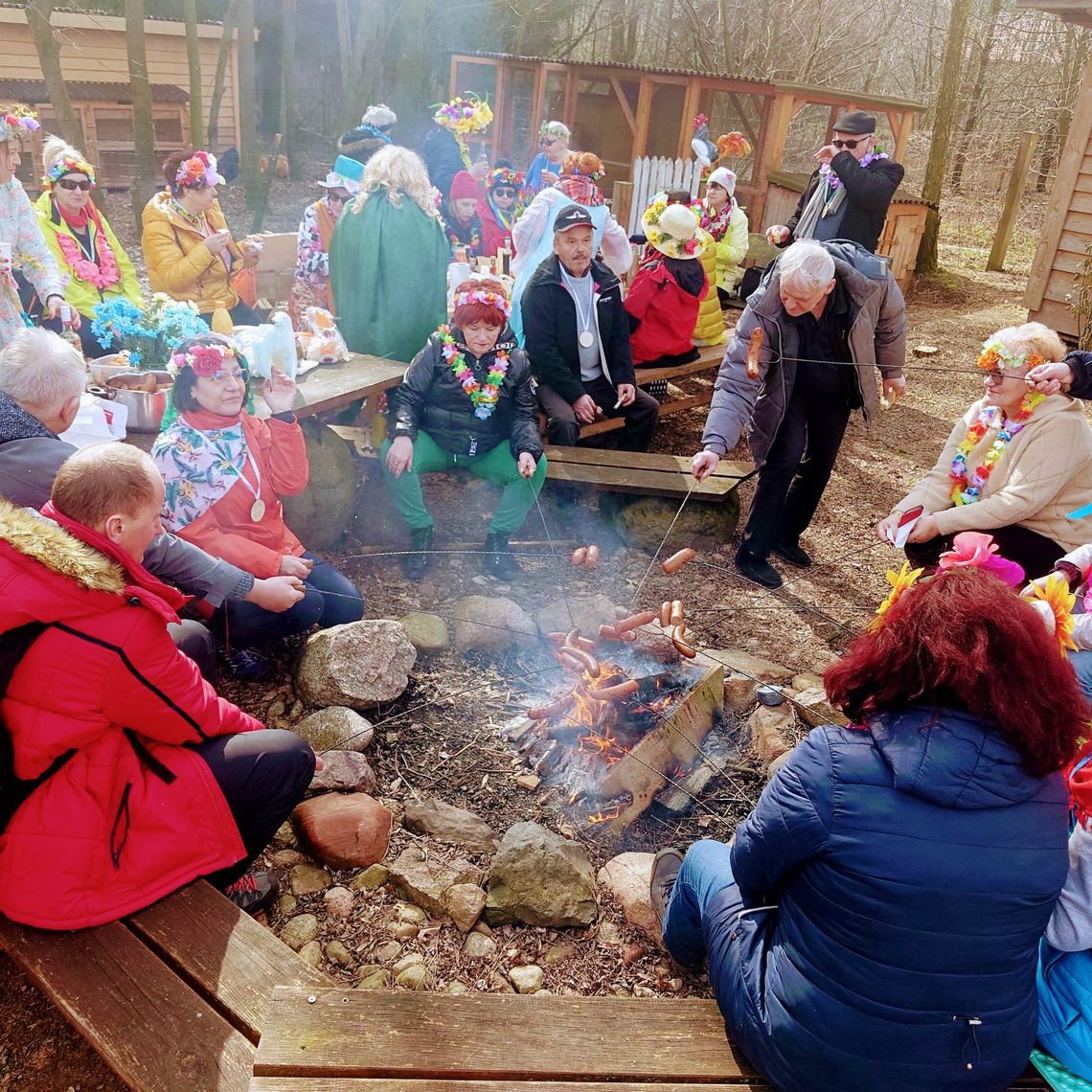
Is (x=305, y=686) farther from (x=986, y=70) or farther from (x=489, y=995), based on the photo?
(x=986, y=70)

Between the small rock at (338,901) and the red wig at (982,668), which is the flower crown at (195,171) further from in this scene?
the red wig at (982,668)

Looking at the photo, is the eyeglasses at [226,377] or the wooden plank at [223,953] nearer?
the wooden plank at [223,953]

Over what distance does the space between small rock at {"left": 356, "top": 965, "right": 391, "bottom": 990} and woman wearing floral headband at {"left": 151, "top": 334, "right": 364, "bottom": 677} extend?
1.45 metres

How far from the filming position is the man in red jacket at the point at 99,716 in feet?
6.97

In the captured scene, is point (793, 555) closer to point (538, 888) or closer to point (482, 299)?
point (482, 299)

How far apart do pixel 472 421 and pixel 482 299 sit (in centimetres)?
65

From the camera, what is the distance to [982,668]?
178cm

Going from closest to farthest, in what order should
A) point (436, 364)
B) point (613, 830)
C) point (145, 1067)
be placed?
point (145, 1067) < point (613, 830) < point (436, 364)

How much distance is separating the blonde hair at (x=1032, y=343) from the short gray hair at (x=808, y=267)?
2.80 ft

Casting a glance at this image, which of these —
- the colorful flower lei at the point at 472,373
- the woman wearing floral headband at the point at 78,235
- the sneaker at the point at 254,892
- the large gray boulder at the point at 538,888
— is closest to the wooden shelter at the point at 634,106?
the colorful flower lei at the point at 472,373

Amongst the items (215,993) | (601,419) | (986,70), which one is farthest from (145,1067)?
(986,70)

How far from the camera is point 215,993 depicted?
2.12 metres

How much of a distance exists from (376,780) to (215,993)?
1.22 m

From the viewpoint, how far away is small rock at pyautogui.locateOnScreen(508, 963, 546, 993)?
8.71ft
